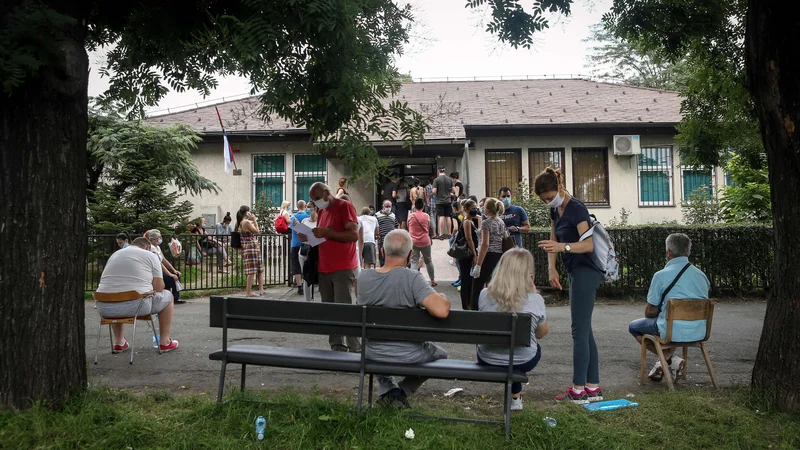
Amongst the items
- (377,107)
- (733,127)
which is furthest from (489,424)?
(733,127)

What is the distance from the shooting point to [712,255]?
1247cm

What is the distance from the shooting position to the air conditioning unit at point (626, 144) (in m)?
21.7

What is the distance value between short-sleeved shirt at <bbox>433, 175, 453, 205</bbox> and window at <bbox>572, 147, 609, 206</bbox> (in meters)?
5.80

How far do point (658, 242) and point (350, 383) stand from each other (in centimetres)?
837

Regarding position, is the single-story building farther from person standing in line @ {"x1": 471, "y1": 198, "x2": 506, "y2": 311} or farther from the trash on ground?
the trash on ground

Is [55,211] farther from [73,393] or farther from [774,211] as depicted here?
[774,211]

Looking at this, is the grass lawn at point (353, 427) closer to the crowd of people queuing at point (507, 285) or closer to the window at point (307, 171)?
the crowd of people queuing at point (507, 285)

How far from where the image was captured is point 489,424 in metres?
4.64

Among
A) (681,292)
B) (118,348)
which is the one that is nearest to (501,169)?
(118,348)

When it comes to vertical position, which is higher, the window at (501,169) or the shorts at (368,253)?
the window at (501,169)

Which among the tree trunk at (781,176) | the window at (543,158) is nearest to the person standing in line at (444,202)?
the window at (543,158)

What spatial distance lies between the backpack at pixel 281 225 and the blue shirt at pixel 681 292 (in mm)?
10459

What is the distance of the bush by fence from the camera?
12.4 metres

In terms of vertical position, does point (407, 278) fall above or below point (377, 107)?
below
